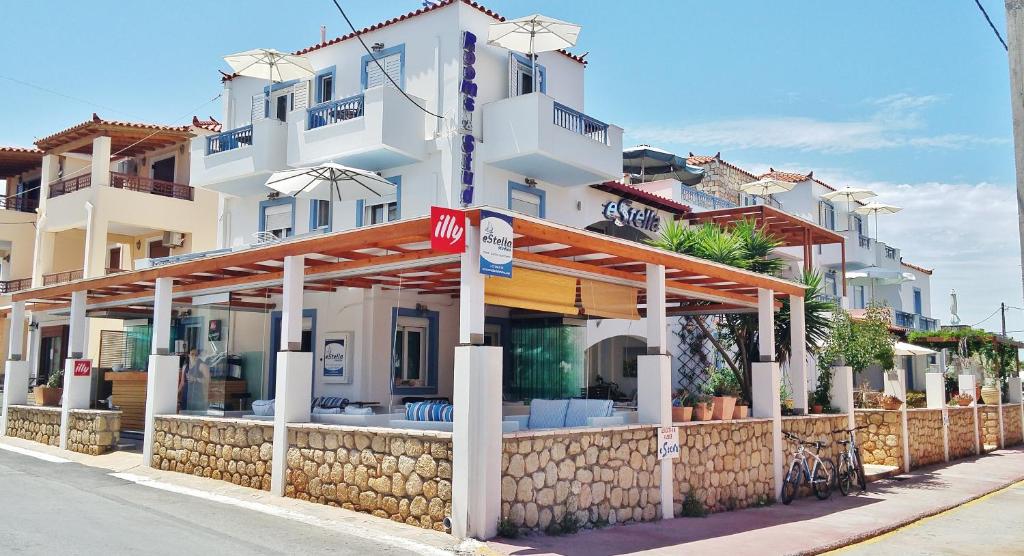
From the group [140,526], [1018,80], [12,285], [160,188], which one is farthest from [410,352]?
[12,285]

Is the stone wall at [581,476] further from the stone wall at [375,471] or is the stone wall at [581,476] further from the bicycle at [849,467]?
the bicycle at [849,467]

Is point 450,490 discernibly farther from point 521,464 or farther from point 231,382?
point 231,382

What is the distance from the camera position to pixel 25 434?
19.1 metres

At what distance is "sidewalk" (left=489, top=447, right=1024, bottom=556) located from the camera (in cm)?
981

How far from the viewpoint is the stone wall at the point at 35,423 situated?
18.0 m

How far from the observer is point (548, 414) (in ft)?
45.0

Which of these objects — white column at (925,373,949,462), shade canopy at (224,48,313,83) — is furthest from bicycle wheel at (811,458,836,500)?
shade canopy at (224,48,313,83)

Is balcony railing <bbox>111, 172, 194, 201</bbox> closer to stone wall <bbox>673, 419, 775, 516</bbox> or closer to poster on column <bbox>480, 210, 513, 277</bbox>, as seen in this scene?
poster on column <bbox>480, 210, 513, 277</bbox>

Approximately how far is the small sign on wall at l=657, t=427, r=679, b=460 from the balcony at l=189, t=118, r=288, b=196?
40.0 ft

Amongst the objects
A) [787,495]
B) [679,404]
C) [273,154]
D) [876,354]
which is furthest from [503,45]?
[876,354]

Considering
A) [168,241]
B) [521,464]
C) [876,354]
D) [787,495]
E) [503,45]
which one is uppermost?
[503,45]

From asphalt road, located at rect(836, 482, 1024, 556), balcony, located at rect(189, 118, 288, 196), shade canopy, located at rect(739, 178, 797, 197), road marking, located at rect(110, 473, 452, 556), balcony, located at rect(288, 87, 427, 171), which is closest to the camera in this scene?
road marking, located at rect(110, 473, 452, 556)

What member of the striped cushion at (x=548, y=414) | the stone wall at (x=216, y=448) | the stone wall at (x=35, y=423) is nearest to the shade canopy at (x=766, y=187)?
the striped cushion at (x=548, y=414)

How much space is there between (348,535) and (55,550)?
299 cm
